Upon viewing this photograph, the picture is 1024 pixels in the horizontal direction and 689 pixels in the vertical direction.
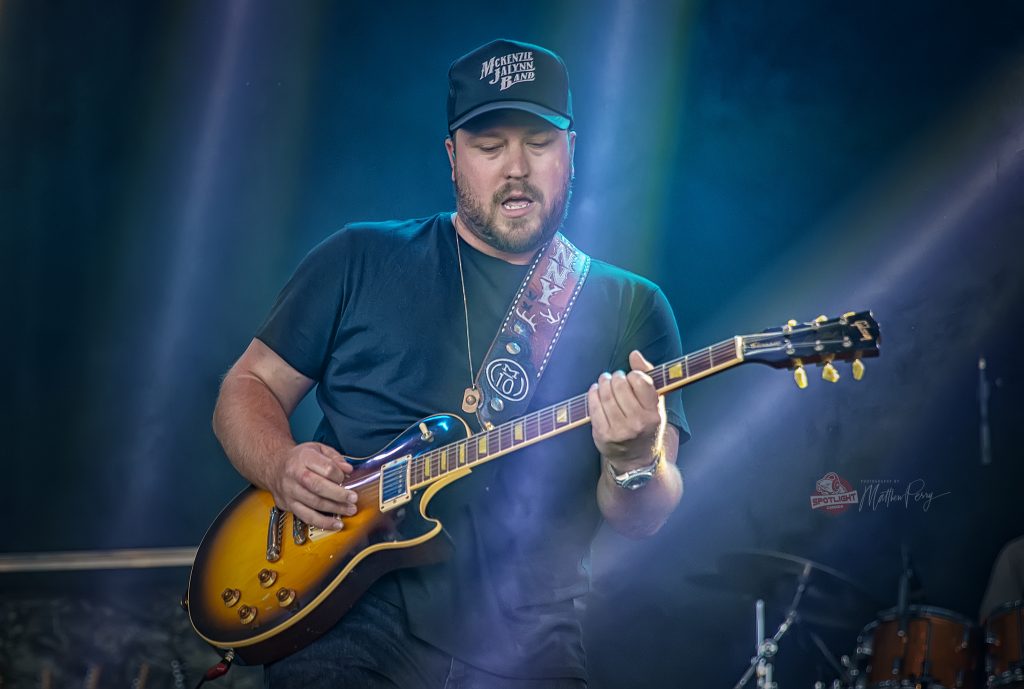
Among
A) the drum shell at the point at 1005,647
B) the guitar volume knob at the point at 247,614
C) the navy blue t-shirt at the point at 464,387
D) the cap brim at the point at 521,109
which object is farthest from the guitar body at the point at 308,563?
the drum shell at the point at 1005,647

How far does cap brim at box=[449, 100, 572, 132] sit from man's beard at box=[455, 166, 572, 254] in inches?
8.2

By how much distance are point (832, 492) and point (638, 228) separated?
1534 millimetres

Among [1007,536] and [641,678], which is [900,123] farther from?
[641,678]

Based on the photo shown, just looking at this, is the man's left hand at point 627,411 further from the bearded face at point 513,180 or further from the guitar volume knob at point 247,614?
the guitar volume knob at point 247,614

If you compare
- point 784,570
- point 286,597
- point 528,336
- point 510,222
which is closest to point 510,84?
point 510,222

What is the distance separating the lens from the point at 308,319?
2965mm

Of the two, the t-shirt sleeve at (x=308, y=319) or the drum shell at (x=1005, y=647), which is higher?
the t-shirt sleeve at (x=308, y=319)

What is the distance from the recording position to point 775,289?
14.5ft

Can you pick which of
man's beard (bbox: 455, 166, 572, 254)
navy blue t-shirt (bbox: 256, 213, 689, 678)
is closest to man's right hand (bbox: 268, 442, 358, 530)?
navy blue t-shirt (bbox: 256, 213, 689, 678)

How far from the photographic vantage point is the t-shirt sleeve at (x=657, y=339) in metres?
2.98

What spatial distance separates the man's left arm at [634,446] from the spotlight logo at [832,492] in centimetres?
182

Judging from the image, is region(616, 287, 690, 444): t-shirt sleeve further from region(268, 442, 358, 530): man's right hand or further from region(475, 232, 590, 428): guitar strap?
region(268, 442, 358, 530): man's right hand

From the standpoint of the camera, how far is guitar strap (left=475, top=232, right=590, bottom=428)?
115 inches

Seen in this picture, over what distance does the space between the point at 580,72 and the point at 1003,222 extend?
2026mm
